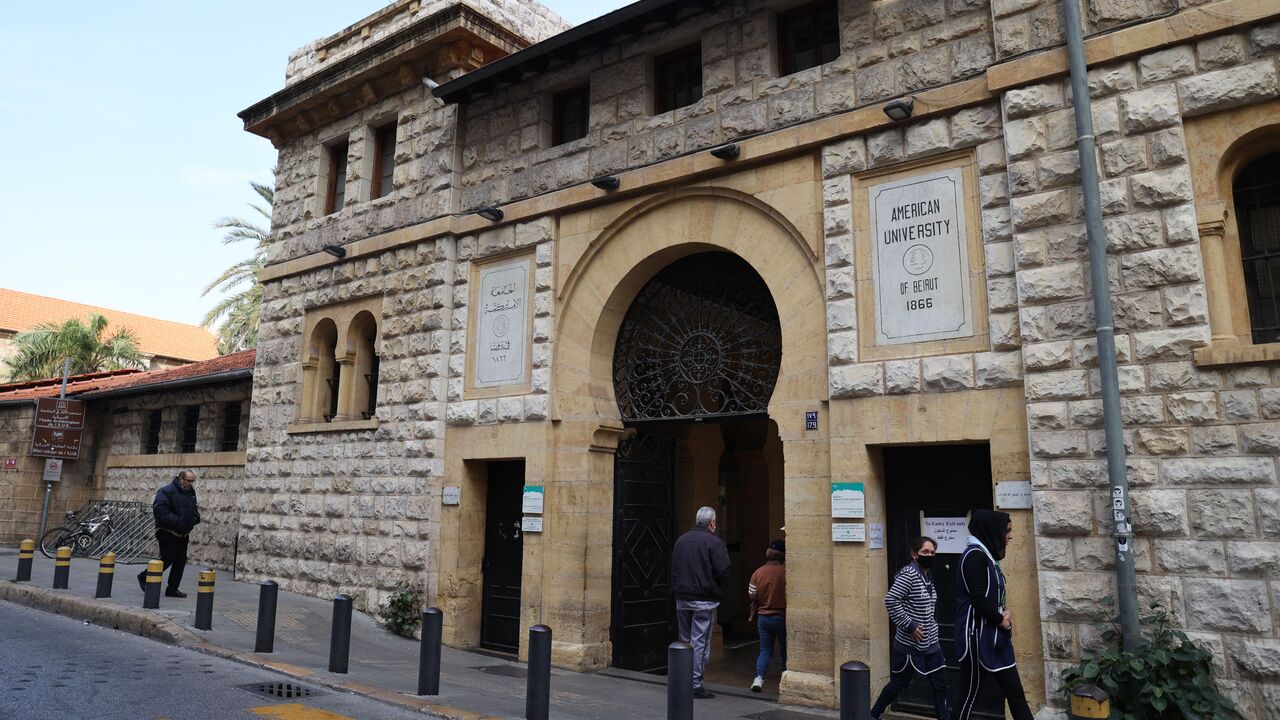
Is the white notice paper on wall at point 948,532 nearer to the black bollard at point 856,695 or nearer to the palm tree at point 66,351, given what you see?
the black bollard at point 856,695

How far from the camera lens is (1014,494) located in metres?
7.82

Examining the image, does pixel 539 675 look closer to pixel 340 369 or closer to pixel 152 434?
pixel 340 369

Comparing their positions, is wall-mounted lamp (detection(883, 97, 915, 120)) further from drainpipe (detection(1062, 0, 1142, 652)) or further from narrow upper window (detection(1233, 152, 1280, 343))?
narrow upper window (detection(1233, 152, 1280, 343))

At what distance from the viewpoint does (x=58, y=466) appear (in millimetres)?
19141

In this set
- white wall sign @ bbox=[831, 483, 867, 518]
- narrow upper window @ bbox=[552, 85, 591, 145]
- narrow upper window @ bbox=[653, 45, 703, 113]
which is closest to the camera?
white wall sign @ bbox=[831, 483, 867, 518]

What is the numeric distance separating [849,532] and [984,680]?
2.11 meters

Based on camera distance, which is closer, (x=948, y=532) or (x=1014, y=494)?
(x=1014, y=494)

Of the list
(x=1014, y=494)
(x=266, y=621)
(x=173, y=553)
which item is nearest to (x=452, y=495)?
(x=266, y=621)

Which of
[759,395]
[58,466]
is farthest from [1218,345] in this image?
[58,466]

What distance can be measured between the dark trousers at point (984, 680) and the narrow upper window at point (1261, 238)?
3.43 m

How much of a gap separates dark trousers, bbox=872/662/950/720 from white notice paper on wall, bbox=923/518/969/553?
1567 millimetres

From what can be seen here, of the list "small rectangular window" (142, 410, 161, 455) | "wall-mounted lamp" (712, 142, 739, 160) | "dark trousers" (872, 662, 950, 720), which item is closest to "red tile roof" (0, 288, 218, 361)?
"small rectangular window" (142, 410, 161, 455)

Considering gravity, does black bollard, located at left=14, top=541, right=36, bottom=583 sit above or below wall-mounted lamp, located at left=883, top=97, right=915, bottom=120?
below

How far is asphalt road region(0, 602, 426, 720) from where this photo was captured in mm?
6957
